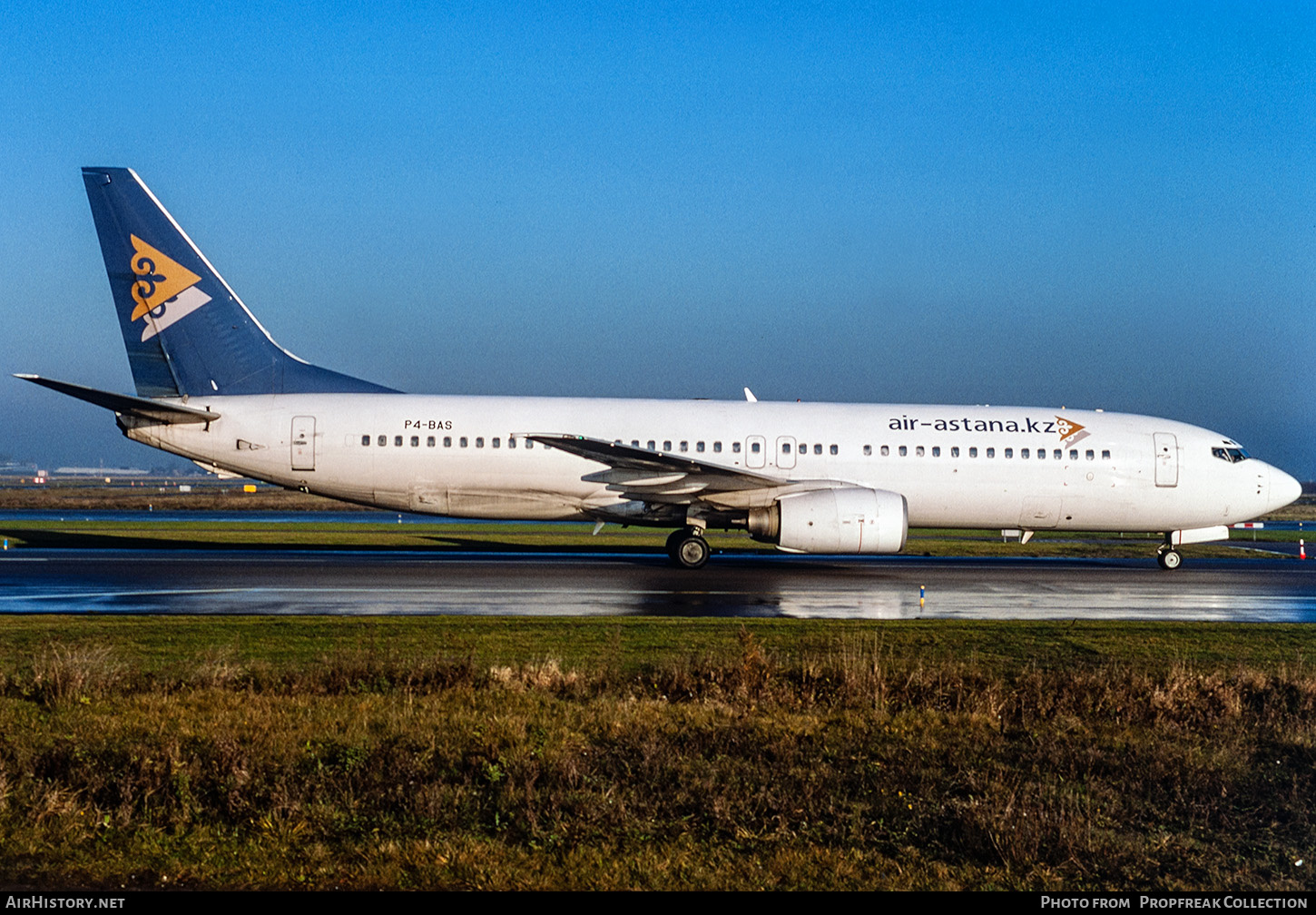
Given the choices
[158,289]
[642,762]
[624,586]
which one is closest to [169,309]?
[158,289]

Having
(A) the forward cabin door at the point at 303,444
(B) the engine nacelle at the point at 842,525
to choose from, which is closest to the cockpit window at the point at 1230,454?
(B) the engine nacelle at the point at 842,525

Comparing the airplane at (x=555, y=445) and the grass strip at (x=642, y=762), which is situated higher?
the airplane at (x=555, y=445)

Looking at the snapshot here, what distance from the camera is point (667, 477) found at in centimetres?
2133

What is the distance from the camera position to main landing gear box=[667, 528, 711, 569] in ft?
70.5

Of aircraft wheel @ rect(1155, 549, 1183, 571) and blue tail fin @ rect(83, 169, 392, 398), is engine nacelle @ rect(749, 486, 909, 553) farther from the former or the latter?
blue tail fin @ rect(83, 169, 392, 398)

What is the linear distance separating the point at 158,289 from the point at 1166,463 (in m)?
22.8

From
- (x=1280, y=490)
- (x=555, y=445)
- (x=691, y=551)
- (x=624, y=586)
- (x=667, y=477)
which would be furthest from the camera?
(x=1280, y=490)

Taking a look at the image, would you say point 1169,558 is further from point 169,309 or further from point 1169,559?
point 169,309

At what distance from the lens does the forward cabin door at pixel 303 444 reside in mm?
21859

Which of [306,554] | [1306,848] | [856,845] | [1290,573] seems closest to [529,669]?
[856,845]

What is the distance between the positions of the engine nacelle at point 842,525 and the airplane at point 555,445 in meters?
0.71

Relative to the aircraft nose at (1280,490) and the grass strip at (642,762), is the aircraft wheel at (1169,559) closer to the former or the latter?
the aircraft nose at (1280,490)

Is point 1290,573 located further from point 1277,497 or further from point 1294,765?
point 1294,765

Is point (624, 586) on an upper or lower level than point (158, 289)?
lower
